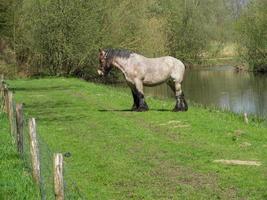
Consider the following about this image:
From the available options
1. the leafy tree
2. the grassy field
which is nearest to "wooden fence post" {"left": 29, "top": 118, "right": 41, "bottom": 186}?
the grassy field

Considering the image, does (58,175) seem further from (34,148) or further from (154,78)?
(154,78)

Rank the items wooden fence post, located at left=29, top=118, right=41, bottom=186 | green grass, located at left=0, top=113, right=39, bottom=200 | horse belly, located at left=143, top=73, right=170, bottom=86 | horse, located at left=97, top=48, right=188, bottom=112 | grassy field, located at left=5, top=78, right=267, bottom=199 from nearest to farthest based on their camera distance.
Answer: wooden fence post, located at left=29, top=118, right=41, bottom=186 → green grass, located at left=0, top=113, right=39, bottom=200 → grassy field, located at left=5, top=78, right=267, bottom=199 → horse, located at left=97, top=48, right=188, bottom=112 → horse belly, located at left=143, top=73, right=170, bottom=86

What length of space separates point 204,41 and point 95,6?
114 feet

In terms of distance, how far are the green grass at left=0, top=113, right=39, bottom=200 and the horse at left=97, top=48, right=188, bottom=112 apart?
7.28m

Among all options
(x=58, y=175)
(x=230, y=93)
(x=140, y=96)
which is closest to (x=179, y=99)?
(x=140, y=96)

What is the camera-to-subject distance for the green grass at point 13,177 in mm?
9643

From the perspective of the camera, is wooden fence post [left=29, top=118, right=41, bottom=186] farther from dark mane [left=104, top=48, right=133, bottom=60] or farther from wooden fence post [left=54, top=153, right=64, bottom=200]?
dark mane [left=104, top=48, right=133, bottom=60]

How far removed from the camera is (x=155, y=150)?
45.4 feet

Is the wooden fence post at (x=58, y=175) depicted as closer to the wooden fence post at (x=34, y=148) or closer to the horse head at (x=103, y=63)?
the wooden fence post at (x=34, y=148)

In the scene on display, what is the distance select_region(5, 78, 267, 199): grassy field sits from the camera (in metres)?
10.4

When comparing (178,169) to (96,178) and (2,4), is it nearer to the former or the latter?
(96,178)

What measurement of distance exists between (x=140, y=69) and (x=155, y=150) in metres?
7.27

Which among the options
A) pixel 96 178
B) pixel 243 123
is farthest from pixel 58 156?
pixel 243 123

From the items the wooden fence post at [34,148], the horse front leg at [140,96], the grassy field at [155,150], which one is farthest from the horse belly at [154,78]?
the wooden fence post at [34,148]
